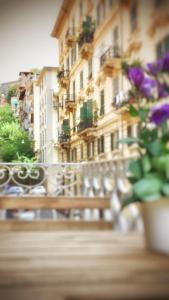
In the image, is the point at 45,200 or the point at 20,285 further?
the point at 45,200

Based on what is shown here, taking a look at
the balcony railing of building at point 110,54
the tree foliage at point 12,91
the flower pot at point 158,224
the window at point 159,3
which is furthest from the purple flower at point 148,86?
the tree foliage at point 12,91

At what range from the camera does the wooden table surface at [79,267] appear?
2.58 ft

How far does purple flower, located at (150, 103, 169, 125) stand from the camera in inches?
46.5

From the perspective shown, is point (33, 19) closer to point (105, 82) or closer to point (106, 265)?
point (105, 82)

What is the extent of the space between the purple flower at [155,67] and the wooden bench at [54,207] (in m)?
0.43

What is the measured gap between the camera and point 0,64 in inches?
57.9

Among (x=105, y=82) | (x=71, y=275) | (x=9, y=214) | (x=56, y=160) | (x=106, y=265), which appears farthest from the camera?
(x=9, y=214)

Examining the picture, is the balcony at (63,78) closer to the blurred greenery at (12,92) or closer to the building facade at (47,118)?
the building facade at (47,118)

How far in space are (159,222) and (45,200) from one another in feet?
1.53

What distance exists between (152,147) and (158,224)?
0.22 m

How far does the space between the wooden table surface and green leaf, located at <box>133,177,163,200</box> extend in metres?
0.17

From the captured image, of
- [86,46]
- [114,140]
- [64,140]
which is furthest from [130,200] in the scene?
[86,46]

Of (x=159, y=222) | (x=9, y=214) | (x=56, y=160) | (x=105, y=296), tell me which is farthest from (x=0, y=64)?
(x=105, y=296)

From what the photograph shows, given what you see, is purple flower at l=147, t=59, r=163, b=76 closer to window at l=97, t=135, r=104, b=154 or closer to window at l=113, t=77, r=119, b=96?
window at l=113, t=77, r=119, b=96
